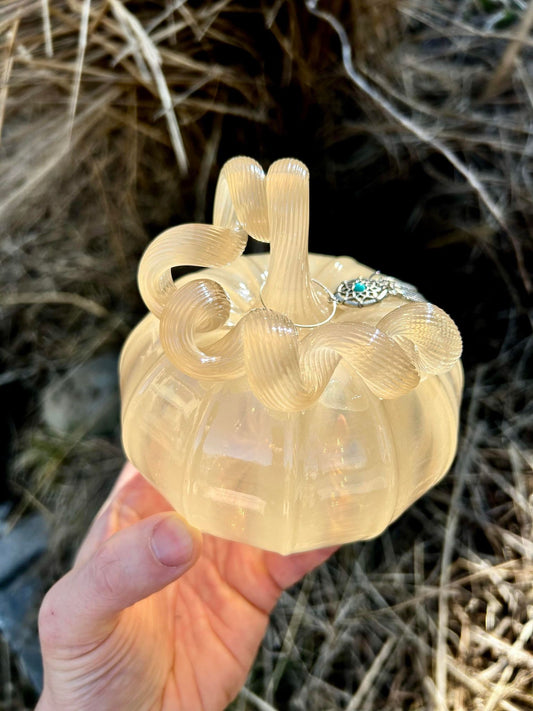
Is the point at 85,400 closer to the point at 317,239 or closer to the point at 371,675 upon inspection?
the point at 317,239

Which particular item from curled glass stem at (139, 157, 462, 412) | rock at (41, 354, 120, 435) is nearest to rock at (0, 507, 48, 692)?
rock at (41, 354, 120, 435)

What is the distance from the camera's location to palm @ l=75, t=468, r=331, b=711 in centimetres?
84

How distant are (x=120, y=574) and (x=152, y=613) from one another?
241 millimetres

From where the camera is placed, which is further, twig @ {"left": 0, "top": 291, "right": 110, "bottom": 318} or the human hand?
twig @ {"left": 0, "top": 291, "right": 110, "bottom": 318}

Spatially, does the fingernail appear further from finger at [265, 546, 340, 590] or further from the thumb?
finger at [265, 546, 340, 590]

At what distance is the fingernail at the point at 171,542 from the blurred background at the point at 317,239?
25.9 inches

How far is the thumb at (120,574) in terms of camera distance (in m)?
0.70

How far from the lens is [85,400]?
1.49 meters

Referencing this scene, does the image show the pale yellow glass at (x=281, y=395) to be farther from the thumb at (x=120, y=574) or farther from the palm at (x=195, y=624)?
the palm at (x=195, y=624)

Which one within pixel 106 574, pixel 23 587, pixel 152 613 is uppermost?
pixel 106 574

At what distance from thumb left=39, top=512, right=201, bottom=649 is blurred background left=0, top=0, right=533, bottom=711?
0.60 meters

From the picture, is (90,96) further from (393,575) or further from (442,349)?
(393,575)

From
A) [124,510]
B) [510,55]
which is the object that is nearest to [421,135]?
[510,55]

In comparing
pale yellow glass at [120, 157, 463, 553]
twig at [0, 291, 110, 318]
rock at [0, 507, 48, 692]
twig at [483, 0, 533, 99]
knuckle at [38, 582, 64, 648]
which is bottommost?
rock at [0, 507, 48, 692]
